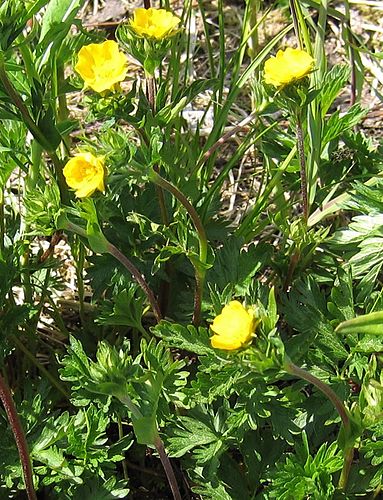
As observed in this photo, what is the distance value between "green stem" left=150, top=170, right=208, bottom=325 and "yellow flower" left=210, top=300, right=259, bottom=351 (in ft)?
0.94

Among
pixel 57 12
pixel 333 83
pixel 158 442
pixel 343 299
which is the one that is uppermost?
pixel 57 12

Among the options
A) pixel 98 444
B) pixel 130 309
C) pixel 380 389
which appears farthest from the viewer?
pixel 130 309

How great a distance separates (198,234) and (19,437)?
45cm

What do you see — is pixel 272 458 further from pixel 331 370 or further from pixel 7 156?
pixel 7 156

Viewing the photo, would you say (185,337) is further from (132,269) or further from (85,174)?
(85,174)

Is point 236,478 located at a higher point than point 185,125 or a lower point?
lower

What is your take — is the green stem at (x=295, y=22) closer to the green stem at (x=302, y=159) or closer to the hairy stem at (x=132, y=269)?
the green stem at (x=302, y=159)

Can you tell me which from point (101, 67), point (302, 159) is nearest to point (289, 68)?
point (302, 159)

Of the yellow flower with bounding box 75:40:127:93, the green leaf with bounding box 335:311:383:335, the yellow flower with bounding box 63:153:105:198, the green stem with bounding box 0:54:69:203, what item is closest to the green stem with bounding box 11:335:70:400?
the green stem with bounding box 0:54:69:203

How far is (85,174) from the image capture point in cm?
126

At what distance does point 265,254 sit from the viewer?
4.97ft

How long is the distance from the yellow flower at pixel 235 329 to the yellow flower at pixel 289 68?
0.45m

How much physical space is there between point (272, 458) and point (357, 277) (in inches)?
15.1

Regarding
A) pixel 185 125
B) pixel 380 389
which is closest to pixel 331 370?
pixel 380 389
